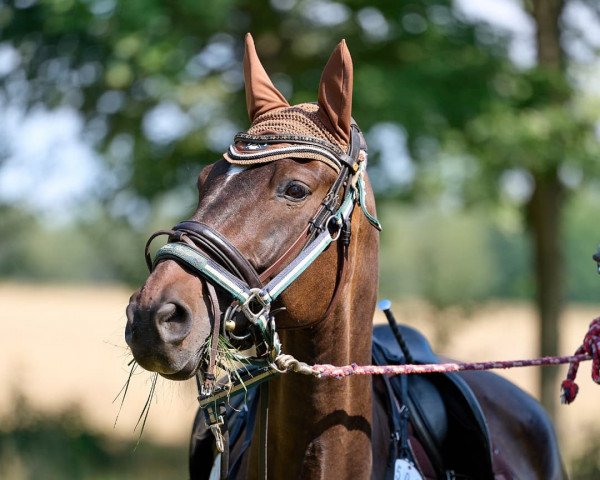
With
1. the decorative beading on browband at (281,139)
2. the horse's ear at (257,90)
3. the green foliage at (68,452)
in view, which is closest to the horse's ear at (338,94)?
the decorative beading on browband at (281,139)

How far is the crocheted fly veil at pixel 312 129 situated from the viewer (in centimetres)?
283

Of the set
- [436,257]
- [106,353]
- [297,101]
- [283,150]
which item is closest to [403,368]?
[283,150]

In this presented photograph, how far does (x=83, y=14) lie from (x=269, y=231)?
21.0ft

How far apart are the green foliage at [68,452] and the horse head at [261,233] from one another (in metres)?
7.15

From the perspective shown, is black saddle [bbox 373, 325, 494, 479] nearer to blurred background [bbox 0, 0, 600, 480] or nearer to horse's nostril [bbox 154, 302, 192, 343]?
horse's nostril [bbox 154, 302, 192, 343]

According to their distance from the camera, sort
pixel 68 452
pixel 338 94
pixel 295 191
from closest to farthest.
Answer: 1. pixel 295 191
2. pixel 338 94
3. pixel 68 452

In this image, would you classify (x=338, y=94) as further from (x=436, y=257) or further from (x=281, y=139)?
(x=436, y=257)

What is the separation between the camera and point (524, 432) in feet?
13.7

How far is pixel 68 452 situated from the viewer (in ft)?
34.0

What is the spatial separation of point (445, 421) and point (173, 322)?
60.8 inches

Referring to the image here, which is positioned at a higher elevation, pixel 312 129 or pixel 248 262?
pixel 312 129

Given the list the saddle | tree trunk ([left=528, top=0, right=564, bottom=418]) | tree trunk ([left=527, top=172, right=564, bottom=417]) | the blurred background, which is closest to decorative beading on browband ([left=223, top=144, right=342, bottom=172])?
the saddle

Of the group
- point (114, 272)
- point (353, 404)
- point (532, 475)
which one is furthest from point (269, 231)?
point (114, 272)

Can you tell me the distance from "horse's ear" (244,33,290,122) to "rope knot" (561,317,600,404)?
4.63 feet
